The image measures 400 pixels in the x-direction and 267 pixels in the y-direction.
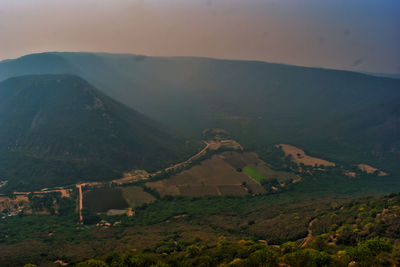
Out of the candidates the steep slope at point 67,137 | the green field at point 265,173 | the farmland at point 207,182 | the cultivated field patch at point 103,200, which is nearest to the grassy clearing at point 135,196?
the cultivated field patch at point 103,200

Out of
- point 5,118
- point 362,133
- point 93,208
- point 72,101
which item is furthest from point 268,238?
point 362,133

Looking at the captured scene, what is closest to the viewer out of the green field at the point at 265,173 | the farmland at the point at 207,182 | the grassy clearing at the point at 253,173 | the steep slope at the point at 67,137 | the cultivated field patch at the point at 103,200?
the cultivated field patch at the point at 103,200

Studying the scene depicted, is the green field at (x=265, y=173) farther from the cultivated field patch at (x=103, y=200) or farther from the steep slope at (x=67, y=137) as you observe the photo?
the cultivated field patch at (x=103, y=200)

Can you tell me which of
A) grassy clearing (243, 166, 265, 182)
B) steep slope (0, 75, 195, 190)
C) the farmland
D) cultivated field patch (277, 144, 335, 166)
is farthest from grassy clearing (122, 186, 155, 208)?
cultivated field patch (277, 144, 335, 166)

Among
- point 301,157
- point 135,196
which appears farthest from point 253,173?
point 135,196

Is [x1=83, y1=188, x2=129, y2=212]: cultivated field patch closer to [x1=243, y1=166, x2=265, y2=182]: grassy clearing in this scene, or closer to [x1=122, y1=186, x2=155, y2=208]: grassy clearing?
[x1=122, y1=186, x2=155, y2=208]: grassy clearing

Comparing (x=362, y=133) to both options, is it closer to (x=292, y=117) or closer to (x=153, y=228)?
(x=292, y=117)

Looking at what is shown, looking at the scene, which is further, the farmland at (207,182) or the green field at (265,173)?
the green field at (265,173)
